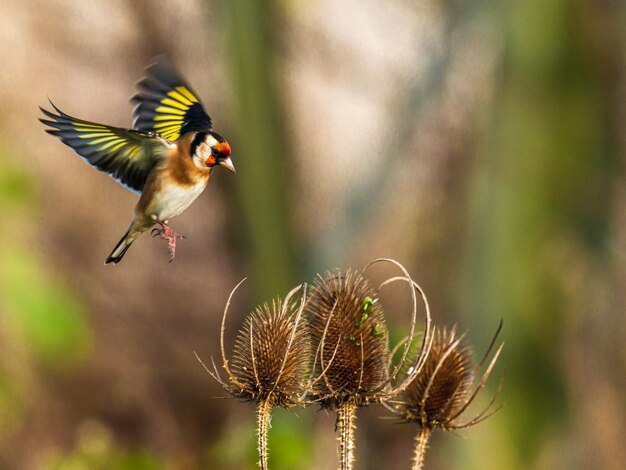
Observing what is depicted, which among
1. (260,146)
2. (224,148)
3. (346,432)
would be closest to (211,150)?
(224,148)

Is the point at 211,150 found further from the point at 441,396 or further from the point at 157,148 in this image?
the point at 441,396

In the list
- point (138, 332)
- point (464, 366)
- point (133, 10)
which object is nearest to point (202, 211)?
point (138, 332)

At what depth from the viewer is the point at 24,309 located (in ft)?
19.2

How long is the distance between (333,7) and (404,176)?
4.93ft

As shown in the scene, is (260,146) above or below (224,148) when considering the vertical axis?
above

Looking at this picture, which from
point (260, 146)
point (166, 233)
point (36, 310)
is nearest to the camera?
point (166, 233)

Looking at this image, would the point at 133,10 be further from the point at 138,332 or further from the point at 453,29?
the point at 138,332

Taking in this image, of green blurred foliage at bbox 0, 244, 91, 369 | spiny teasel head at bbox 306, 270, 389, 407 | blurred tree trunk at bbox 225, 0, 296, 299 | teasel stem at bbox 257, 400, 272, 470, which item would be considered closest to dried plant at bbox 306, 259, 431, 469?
spiny teasel head at bbox 306, 270, 389, 407

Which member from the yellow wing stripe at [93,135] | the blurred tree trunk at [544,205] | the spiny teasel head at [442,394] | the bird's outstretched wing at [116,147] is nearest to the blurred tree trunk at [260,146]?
the blurred tree trunk at [544,205]

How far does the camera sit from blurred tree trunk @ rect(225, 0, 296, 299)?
6.55m

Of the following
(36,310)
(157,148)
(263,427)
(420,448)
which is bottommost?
(263,427)

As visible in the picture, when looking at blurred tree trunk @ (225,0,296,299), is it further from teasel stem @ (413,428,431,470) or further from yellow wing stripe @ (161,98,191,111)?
yellow wing stripe @ (161,98,191,111)

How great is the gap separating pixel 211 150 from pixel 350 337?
725 mm

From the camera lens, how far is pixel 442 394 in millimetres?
2820
